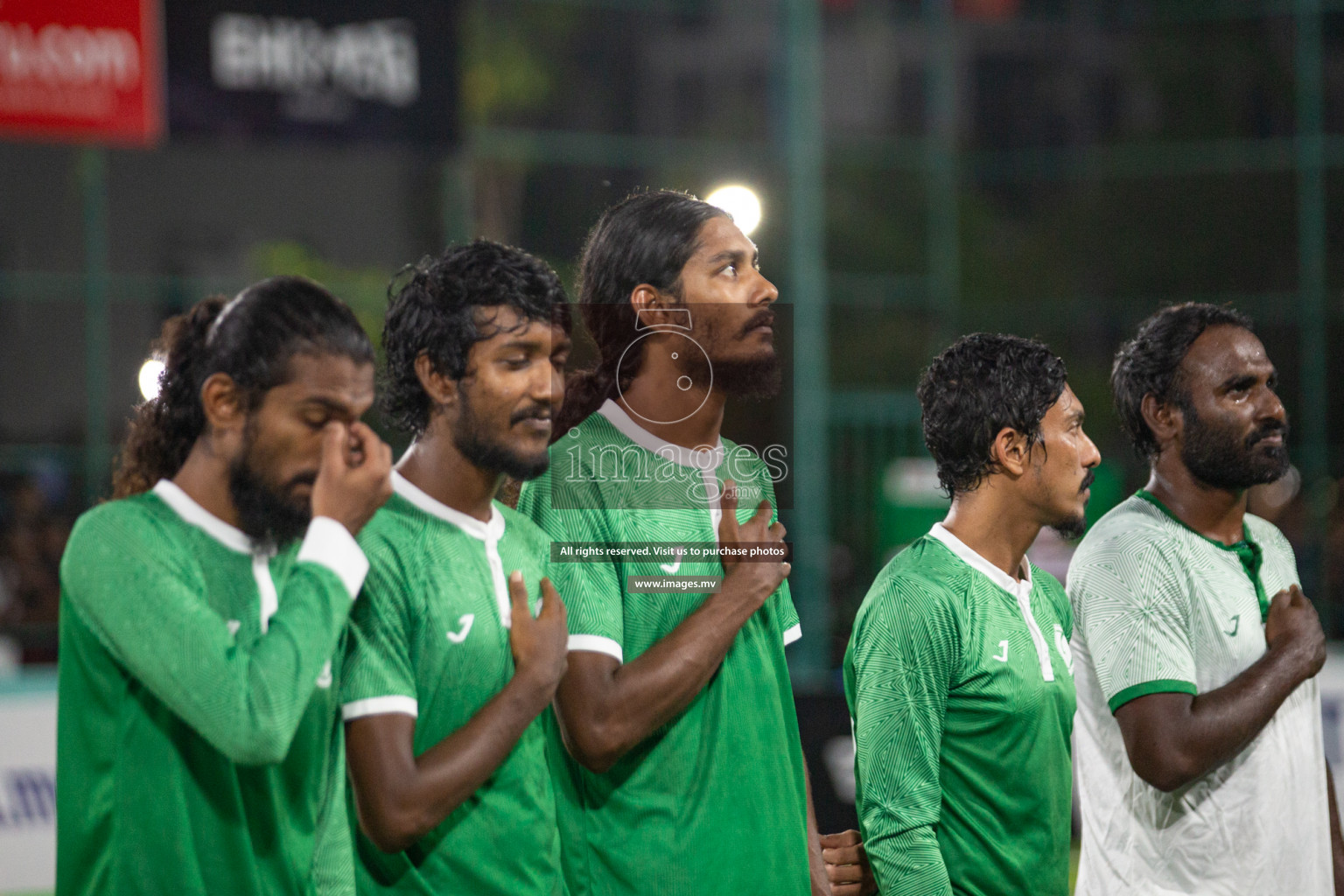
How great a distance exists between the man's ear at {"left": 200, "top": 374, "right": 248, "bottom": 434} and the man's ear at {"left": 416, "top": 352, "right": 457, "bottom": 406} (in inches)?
16.1

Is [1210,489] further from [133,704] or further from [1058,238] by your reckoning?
[1058,238]

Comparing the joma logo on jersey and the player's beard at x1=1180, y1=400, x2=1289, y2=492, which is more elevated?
the player's beard at x1=1180, y1=400, x2=1289, y2=492

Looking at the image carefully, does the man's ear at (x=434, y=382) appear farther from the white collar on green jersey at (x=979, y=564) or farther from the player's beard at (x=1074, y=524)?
the player's beard at (x=1074, y=524)

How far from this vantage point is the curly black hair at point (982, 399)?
11.0 ft

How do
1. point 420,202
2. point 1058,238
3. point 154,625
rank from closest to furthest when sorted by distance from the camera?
point 154,625 → point 1058,238 → point 420,202

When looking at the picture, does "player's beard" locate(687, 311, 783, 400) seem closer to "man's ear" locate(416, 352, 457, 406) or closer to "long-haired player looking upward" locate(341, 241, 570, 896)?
"long-haired player looking upward" locate(341, 241, 570, 896)

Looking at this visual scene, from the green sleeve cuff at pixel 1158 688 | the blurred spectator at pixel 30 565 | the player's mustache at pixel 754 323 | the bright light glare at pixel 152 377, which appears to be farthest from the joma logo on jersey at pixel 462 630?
the blurred spectator at pixel 30 565

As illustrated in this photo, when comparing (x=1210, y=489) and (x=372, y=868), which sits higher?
(x=1210, y=489)

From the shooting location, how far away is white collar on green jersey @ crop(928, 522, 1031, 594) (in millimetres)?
3291

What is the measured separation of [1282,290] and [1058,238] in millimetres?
2906

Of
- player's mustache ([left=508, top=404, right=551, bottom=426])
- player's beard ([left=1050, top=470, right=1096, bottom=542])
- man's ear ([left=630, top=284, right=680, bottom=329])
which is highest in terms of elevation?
man's ear ([left=630, top=284, right=680, bottom=329])

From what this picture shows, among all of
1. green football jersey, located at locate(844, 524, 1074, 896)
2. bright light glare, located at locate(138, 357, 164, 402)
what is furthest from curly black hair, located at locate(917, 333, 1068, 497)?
bright light glare, located at locate(138, 357, 164, 402)

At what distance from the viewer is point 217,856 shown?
2.50 meters

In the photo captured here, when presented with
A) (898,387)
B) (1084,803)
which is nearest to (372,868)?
(1084,803)
